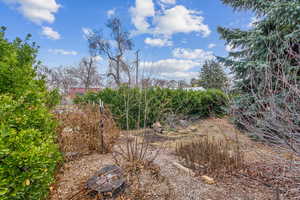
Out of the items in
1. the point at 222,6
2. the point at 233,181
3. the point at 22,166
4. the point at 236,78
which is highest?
the point at 222,6

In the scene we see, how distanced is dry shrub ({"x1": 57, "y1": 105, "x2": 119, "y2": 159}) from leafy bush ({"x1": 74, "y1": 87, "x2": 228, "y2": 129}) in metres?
2.01

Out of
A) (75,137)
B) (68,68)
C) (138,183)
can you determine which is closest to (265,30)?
(138,183)

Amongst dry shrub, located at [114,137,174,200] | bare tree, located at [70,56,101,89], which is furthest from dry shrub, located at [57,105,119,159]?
bare tree, located at [70,56,101,89]

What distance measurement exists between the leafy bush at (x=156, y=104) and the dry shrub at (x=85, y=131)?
2011 millimetres

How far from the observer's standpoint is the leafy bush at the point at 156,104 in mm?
6230

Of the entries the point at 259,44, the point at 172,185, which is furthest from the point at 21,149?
the point at 259,44

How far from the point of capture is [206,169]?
2.87 meters

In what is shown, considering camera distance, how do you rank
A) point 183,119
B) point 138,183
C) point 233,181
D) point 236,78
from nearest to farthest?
1. point 138,183
2. point 233,181
3. point 236,78
4. point 183,119

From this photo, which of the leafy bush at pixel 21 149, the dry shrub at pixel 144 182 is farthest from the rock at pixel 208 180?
the leafy bush at pixel 21 149

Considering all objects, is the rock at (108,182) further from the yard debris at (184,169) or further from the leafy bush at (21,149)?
the yard debris at (184,169)

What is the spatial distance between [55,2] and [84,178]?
4.89m

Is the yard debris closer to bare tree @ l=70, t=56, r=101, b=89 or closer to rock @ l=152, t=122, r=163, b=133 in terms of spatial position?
A: rock @ l=152, t=122, r=163, b=133

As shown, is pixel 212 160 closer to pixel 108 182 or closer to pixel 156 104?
pixel 108 182

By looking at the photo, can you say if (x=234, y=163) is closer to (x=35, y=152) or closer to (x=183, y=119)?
(x=35, y=152)
